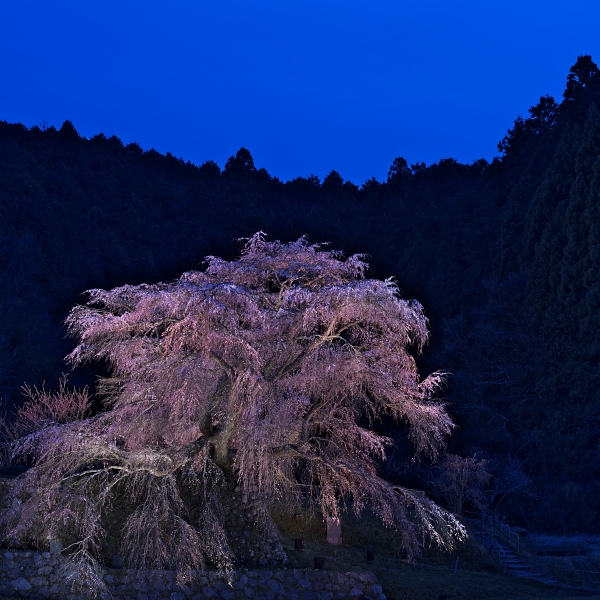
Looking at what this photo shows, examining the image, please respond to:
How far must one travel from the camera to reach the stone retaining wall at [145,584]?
38.0 feet

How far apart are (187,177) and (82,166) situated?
8.65 meters

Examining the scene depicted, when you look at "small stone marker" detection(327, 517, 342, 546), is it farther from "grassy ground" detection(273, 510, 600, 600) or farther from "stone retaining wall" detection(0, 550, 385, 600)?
"stone retaining wall" detection(0, 550, 385, 600)

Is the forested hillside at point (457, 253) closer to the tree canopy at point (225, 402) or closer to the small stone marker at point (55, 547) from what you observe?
the tree canopy at point (225, 402)

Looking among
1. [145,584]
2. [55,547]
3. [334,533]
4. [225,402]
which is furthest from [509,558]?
[55,547]

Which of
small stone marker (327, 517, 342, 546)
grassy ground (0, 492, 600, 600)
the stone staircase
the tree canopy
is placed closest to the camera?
the tree canopy

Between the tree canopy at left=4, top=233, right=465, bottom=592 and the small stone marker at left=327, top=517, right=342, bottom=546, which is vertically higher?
the tree canopy at left=4, top=233, right=465, bottom=592

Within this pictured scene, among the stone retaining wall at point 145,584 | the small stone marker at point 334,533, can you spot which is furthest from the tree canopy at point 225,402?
the small stone marker at point 334,533

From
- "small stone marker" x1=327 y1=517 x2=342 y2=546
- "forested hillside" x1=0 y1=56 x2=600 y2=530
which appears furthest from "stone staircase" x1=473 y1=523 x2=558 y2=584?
"forested hillside" x1=0 y1=56 x2=600 y2=530

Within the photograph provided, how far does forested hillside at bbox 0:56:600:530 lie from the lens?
30172mm

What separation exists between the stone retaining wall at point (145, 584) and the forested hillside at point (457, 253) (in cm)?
1091

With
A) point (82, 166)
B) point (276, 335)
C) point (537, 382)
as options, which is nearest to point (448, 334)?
point (537, 382)

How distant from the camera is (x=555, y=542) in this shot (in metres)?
25.4

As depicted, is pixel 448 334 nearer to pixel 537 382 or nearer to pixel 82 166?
pixel 537 382

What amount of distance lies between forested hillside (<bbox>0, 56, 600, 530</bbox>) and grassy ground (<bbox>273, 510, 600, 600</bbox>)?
25.9 feet
